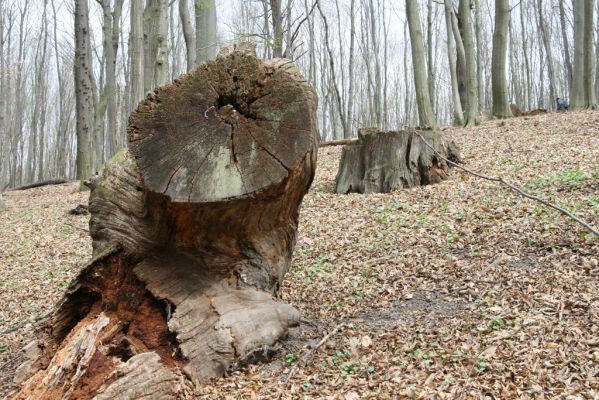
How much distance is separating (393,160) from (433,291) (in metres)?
→ 4.02

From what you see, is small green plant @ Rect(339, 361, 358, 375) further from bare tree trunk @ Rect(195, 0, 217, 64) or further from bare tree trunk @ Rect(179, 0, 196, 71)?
bare tree trunk @ Rect(179, 0, 196, 71)

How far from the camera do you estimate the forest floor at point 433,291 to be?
3.24 m

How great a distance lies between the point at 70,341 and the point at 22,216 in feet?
30.9

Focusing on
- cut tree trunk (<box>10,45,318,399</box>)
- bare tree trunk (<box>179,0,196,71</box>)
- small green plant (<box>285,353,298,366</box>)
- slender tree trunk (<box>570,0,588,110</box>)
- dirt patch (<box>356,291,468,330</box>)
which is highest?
bare tree trunk (<box>179,0,196,71</box>)

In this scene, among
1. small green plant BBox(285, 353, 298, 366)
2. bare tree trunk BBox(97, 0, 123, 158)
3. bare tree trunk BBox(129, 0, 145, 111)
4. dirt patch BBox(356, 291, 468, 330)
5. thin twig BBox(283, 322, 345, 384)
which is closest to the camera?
thin twig BBox(283, 322, 345, 384)

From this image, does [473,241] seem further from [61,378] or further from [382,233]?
[61,378]

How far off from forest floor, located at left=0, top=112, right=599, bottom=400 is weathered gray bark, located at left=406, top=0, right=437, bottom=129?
5042mm

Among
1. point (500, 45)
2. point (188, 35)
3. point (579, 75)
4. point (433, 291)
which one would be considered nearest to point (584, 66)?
point (579, 75)

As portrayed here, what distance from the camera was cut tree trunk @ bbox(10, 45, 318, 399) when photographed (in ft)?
10.7

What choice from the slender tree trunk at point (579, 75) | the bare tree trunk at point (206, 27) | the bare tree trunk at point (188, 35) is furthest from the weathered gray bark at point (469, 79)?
the bare tree trunk at point (188, 35)

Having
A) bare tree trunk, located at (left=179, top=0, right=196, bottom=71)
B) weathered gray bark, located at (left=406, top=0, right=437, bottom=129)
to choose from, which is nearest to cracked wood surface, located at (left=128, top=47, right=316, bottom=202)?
weathered gray bark, located at (left=406, top=0, right=437, bottom=129)

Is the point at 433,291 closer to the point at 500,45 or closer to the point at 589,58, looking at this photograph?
the point at 500,45

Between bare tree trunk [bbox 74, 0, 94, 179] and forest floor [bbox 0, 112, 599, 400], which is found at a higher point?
bare tree trunk [bbox 74, 0, 94, 179]

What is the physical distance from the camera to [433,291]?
4.55m
